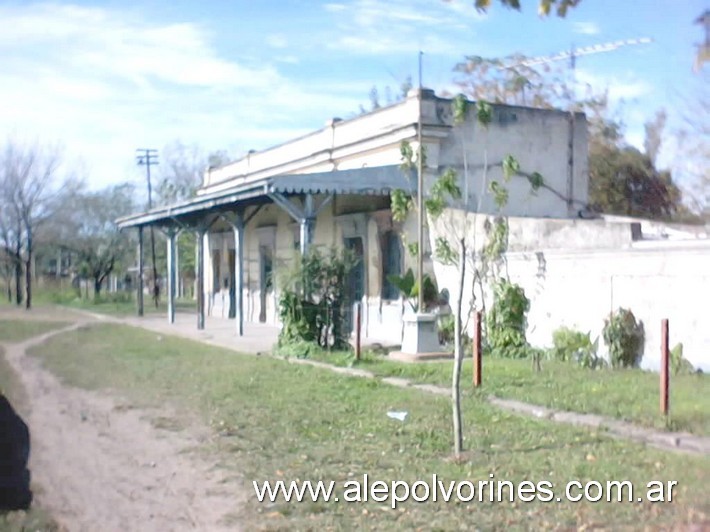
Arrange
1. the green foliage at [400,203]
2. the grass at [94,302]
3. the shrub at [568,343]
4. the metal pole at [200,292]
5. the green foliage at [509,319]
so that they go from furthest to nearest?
the grass at [94,302]
the metal pole at [200,292]
the green foliage at [400,203]
the green foliage at [509,319]
the shrub at [568,343]

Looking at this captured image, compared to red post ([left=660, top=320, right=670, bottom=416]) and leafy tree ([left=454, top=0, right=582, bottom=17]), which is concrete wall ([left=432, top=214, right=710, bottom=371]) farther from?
leafy tree ([left=454, top=0, right=582, bottom=17])

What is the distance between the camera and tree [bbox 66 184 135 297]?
153 feet

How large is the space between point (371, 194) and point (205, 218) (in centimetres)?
814

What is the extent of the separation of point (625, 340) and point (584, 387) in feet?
7.31

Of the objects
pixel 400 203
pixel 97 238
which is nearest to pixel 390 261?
pixel 400 203

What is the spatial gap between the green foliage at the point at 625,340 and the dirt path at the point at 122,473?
6555 mm

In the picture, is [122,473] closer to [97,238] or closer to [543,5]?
[543,5]

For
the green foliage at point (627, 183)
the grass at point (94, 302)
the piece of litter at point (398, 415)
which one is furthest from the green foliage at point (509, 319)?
the grass at point (94, 302)

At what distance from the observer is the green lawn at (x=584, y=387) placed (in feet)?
30.2

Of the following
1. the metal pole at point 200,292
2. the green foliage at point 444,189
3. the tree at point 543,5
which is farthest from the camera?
the metal pole at point 200,292

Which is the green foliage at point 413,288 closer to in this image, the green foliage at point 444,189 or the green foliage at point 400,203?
the green foliage at point 400,203

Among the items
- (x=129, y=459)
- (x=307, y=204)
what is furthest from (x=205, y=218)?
(x=129, y=459)

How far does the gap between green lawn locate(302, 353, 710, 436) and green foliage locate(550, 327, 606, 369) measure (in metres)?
0.20

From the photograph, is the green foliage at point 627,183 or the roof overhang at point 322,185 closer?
the roof overhang at point 322,185
